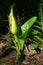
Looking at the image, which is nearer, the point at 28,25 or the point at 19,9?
the point at 28,25

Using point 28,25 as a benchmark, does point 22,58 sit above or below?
below

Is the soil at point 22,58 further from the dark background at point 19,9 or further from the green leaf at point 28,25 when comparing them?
the dark background at point 19,9

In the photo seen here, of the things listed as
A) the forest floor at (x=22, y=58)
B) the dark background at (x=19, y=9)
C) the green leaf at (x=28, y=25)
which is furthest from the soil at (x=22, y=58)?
the dark background at (x=19, y=9)

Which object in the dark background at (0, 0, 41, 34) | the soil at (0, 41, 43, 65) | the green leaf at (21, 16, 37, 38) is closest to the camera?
the soil at (0, 41, 43, 65)

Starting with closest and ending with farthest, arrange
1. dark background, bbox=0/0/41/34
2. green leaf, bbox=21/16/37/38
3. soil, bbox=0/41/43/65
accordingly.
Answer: soil, bbox=0/41/43/65, green leaf, bbox=21/16/37/38, dark background, bbox=0/0/41/34

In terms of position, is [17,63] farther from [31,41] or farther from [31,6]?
[31,6]

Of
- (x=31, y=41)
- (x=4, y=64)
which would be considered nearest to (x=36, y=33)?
(x=31, y=41)

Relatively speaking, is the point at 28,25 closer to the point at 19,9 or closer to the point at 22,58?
the point at 22,58

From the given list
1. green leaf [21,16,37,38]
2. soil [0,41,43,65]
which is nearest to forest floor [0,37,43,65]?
soil [0,41,43,65]

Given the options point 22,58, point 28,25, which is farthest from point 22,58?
point 28,25

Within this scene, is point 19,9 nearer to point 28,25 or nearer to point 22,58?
point 28,25

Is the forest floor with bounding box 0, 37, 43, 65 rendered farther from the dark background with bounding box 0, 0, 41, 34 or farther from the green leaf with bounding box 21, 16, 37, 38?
the dark background with bounding box 0, 0, 41, 34

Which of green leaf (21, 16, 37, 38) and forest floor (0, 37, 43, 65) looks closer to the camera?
forest floor (0, 37, 43, 65)
